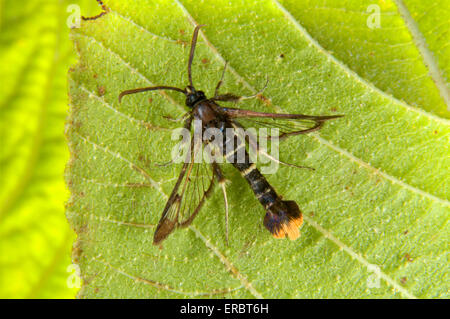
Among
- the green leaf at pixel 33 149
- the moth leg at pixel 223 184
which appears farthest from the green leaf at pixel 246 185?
the green leaf at pixel 33 149

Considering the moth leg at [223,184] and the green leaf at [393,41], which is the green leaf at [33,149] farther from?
the green leaf at [393,41]

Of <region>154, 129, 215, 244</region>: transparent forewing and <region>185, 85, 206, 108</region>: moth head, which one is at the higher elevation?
A: <region>185, 85, 206, 108</region>: moth head

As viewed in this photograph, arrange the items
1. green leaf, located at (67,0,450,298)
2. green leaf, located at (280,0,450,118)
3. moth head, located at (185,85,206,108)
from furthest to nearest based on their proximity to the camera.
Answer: moth head, located at (185,85,206,108) → green leaf, located at (67,0,450,298) → green leaf, located at (280,0,450,118)

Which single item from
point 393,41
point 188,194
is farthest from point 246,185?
point 393,41

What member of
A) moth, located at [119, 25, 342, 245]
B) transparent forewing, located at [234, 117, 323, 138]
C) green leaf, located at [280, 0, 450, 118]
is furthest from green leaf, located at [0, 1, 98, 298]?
green leaf, located at [280, 0, 450, 118]

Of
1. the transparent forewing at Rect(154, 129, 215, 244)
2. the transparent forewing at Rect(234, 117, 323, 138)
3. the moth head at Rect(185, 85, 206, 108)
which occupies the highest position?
the moth head at Rect(185, 85, 206, 108)

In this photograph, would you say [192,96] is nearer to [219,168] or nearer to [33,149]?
[219,168]

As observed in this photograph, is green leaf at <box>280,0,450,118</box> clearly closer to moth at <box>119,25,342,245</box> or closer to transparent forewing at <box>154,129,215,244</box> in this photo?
moth at <box>119,25,342,245</box>
